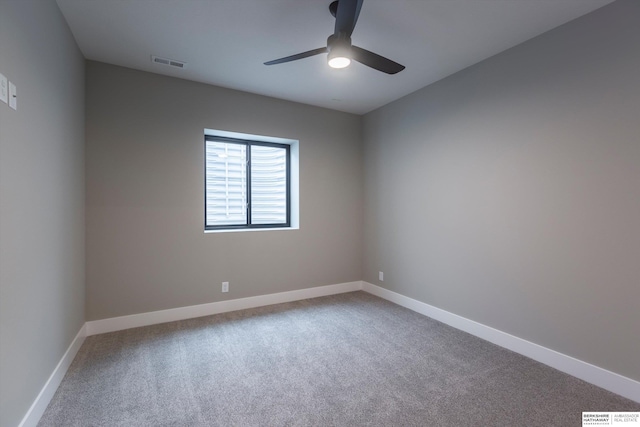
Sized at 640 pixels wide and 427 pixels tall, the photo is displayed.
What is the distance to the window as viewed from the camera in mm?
3629

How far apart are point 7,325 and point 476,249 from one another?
336 centimetres

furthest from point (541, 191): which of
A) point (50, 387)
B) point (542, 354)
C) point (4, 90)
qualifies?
point (50, 387)

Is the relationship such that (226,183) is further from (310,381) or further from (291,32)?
(310,381)

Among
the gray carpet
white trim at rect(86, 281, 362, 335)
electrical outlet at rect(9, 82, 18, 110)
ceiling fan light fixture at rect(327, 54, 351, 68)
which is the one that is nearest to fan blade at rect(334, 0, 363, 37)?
ceiling fan light fixture at rect(327, 54, 351, 68)

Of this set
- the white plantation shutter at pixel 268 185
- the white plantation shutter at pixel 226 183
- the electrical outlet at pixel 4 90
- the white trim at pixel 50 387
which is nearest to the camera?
the electrical outlet at pixel 4 90

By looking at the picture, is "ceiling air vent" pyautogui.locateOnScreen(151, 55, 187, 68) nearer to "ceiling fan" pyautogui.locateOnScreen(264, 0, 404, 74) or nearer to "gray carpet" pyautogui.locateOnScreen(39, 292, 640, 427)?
"ceiling fan" pyautogui.locateOnScreen(264, 0, 404, 74)

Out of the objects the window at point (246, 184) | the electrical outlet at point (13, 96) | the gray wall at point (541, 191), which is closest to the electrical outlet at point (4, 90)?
the electrical outlet at point (13, 96)

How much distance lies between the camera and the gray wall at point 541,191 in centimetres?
199

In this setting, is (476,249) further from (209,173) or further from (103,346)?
(103,346)

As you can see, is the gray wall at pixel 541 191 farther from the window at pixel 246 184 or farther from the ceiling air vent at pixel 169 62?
the ceiling air vent at pixel 169 62

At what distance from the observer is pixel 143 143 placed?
3.04 metres

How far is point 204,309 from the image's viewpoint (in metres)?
3.35

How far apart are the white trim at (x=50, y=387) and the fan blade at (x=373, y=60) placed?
9.41ft

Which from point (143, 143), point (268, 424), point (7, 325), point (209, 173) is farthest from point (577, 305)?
point (143, 143)
